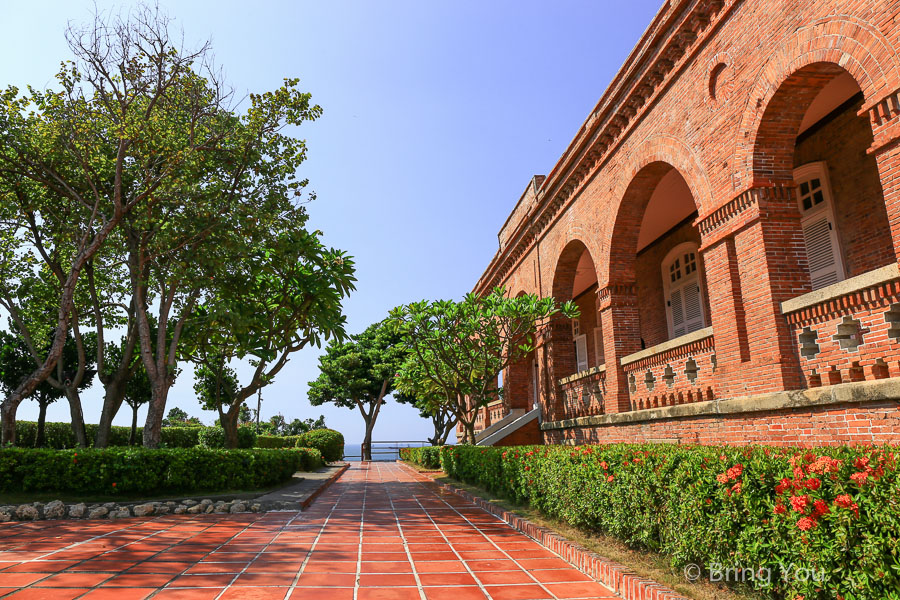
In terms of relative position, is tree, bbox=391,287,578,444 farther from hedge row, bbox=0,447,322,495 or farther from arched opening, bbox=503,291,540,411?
hedge row, bbox=0,447,322,495

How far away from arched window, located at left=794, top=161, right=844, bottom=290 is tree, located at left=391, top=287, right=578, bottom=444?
5601 millimetres

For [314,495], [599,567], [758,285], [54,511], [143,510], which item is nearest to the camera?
[599,567]

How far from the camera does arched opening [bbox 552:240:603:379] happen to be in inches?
583

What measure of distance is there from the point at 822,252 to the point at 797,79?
341 cm

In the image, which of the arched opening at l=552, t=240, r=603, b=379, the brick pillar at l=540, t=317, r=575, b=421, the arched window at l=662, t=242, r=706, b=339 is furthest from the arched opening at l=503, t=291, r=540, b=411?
the arched window at l=662, t=242, r=706, b=339

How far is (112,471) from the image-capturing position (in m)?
9.08

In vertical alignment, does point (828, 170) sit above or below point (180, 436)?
above

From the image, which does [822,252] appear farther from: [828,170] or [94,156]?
Result: [94,156]

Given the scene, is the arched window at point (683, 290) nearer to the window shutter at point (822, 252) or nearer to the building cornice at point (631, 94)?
the building cornice at point (631, 94)

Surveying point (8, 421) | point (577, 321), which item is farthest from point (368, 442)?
point (8, 421)

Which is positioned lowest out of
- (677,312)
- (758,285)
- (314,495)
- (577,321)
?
(314,495)

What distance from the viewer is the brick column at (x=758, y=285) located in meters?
7.11

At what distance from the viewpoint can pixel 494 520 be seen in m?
7.95

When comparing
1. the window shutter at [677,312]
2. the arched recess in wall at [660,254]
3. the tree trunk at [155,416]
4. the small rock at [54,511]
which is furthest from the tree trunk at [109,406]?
the window shutter at [677,312]
